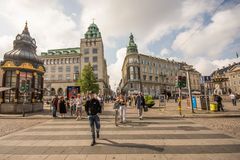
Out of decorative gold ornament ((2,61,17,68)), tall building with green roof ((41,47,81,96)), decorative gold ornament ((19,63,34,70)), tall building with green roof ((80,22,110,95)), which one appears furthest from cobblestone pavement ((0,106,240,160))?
tall building with green roof ((41,47,81,96))

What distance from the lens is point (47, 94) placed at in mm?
61594

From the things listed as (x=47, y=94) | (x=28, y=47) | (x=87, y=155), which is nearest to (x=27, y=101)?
(x=28, y=47)

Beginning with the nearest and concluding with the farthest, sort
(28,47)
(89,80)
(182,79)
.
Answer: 1. (182,79)
2. (28,47)
3. (89,80)

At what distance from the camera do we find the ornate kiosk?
16859 millimetres

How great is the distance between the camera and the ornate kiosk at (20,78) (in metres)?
16.9

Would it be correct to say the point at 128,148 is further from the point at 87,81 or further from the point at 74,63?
the point at 74,63

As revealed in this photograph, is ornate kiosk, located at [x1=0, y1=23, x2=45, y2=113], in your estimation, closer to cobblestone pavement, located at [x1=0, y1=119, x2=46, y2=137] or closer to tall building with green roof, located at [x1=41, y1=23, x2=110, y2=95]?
cobblestone pavement, located at [x1=0, y1=119, x2=46, y2=137]

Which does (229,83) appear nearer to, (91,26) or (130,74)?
(130,74)

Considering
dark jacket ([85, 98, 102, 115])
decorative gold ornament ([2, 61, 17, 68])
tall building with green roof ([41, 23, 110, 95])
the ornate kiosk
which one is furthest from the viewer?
tall building with green roof ([41, 23, 110, 95])

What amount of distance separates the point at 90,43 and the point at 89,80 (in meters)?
28.9

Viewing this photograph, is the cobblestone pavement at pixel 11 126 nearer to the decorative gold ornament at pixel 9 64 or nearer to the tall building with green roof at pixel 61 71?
the decorative gold ornament at pixel 9 64

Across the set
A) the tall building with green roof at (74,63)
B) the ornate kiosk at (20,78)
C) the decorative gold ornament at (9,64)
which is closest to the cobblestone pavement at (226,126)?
the ornate kiosk at (20,78)

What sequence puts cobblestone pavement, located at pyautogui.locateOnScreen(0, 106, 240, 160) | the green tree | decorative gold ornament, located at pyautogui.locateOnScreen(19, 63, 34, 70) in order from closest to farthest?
cobblestone pavement, located at pyautogui.locateOnScreen(0, 106, 240, 160)
decorative gold ornament, located at pyautogui.locateOnScreen(19, 63, 34, 70)
the green tree

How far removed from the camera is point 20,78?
17.8m
